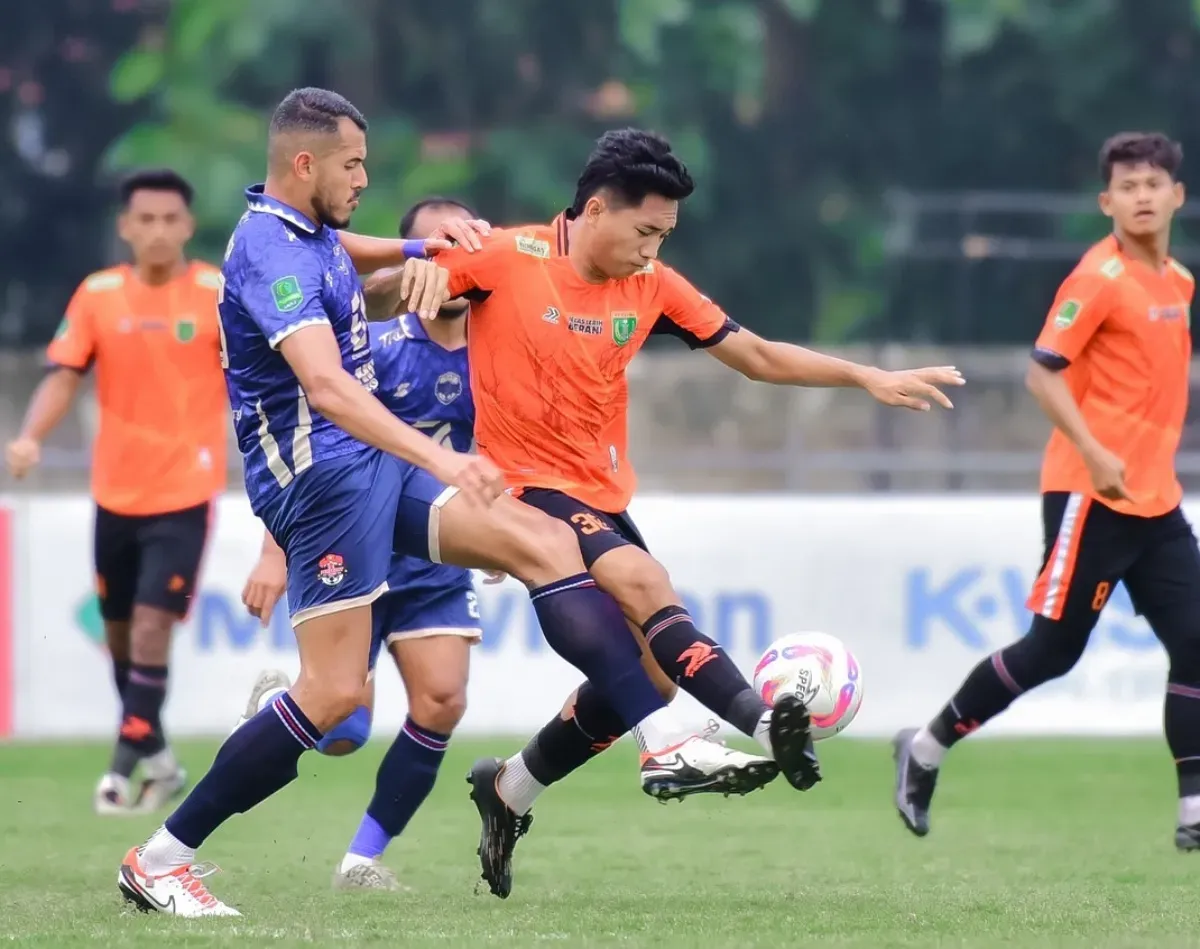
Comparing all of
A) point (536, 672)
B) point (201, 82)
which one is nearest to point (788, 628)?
point (536, 672)

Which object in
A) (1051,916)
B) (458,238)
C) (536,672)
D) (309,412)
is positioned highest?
(458,238)

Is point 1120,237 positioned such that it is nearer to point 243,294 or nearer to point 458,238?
point 458,238

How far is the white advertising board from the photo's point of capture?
11703mm

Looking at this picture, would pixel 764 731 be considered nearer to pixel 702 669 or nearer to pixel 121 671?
pixel 702 669

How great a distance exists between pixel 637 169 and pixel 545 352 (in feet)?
1.88

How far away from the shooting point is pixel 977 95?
862 inches

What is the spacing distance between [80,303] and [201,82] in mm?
11126

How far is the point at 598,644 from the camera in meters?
5.83

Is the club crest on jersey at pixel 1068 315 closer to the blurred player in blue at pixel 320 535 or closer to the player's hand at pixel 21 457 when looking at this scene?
the blurred player in blue at pixel 320 535

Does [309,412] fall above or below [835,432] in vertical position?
above

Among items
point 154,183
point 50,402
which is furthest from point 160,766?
point 154,183

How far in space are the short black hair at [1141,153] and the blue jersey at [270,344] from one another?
2985mm

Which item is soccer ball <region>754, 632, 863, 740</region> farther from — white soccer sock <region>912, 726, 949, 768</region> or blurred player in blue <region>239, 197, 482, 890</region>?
white soccer sock <region>912, 726, 949, 768</region>

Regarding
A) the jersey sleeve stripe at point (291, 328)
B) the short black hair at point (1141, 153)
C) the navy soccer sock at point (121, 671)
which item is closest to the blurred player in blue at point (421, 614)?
the jersey sleeve stripe at point (291, 328)
